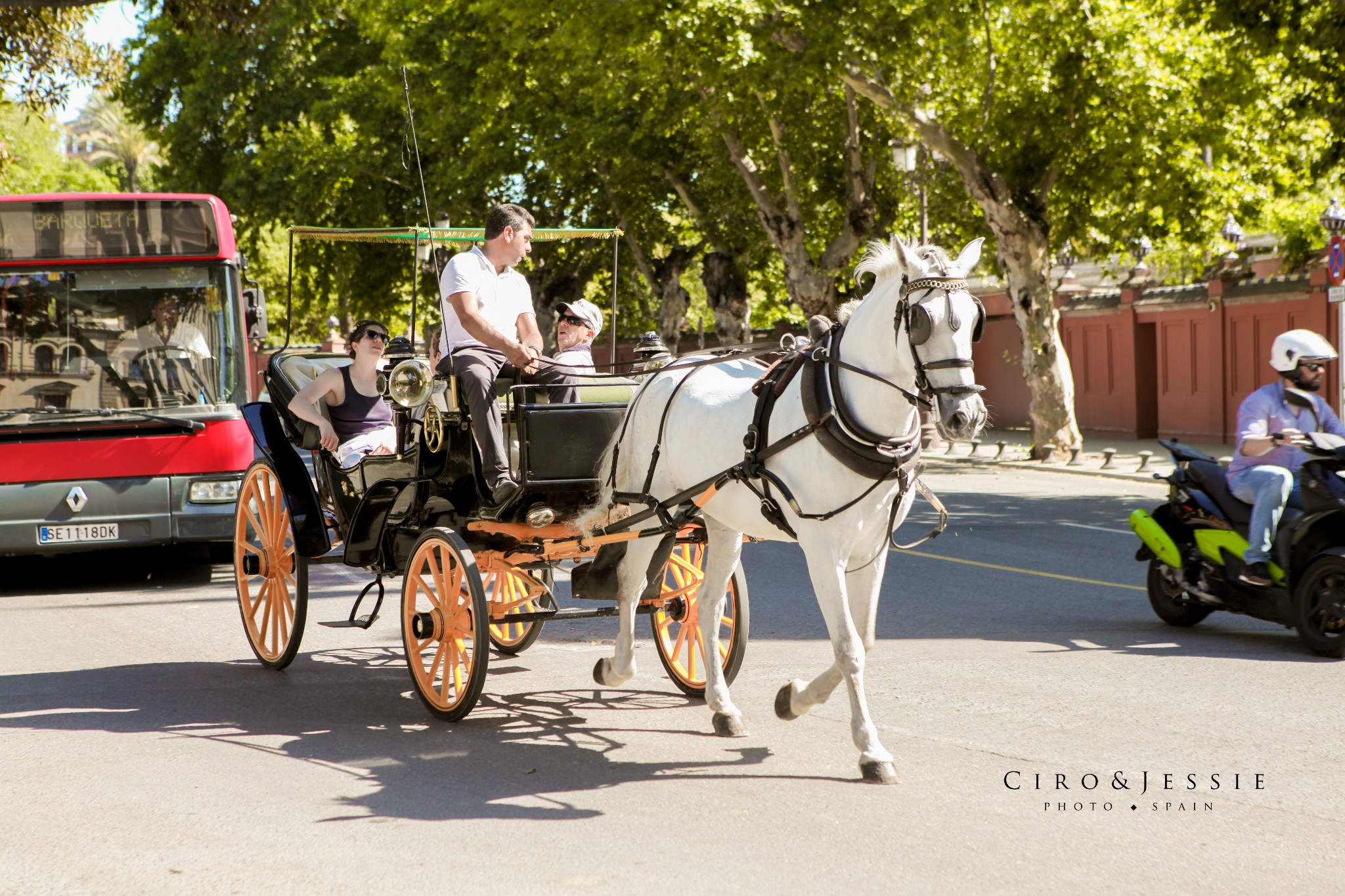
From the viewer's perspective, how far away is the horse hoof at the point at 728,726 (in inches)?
244

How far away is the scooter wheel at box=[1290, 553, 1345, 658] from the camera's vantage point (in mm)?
7664

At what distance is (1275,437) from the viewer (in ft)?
27.0

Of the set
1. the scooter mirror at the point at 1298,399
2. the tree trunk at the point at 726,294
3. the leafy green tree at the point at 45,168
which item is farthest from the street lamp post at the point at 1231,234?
the leafy green tree at the point at 45,168

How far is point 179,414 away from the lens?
10.9 metres

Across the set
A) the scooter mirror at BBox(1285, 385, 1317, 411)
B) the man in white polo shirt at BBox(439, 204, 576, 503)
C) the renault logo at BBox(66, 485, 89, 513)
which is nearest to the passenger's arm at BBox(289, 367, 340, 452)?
the man in white polo shirt at BBox(439, 204, 576, 503)

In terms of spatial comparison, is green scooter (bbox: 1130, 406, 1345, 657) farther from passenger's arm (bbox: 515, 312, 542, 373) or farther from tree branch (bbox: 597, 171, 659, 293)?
tree branch (bbox: 597, 171, 659, 293)

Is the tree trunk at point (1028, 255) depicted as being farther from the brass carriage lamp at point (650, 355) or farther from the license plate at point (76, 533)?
the brass carriage lamp at point (650, 355)

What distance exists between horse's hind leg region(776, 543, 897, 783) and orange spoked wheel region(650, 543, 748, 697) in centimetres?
126

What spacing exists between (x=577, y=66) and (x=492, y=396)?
2111 cm

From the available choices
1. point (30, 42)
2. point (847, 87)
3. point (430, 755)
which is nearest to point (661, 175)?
point (847, 87)

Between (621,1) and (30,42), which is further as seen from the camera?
(621,1)

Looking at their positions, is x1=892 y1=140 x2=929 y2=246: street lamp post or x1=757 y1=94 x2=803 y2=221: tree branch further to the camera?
x1=757 y1=94 x2=803 y2=221: tree branch

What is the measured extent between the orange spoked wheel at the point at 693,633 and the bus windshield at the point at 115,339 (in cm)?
537

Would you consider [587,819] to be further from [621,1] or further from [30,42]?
[621,1]
